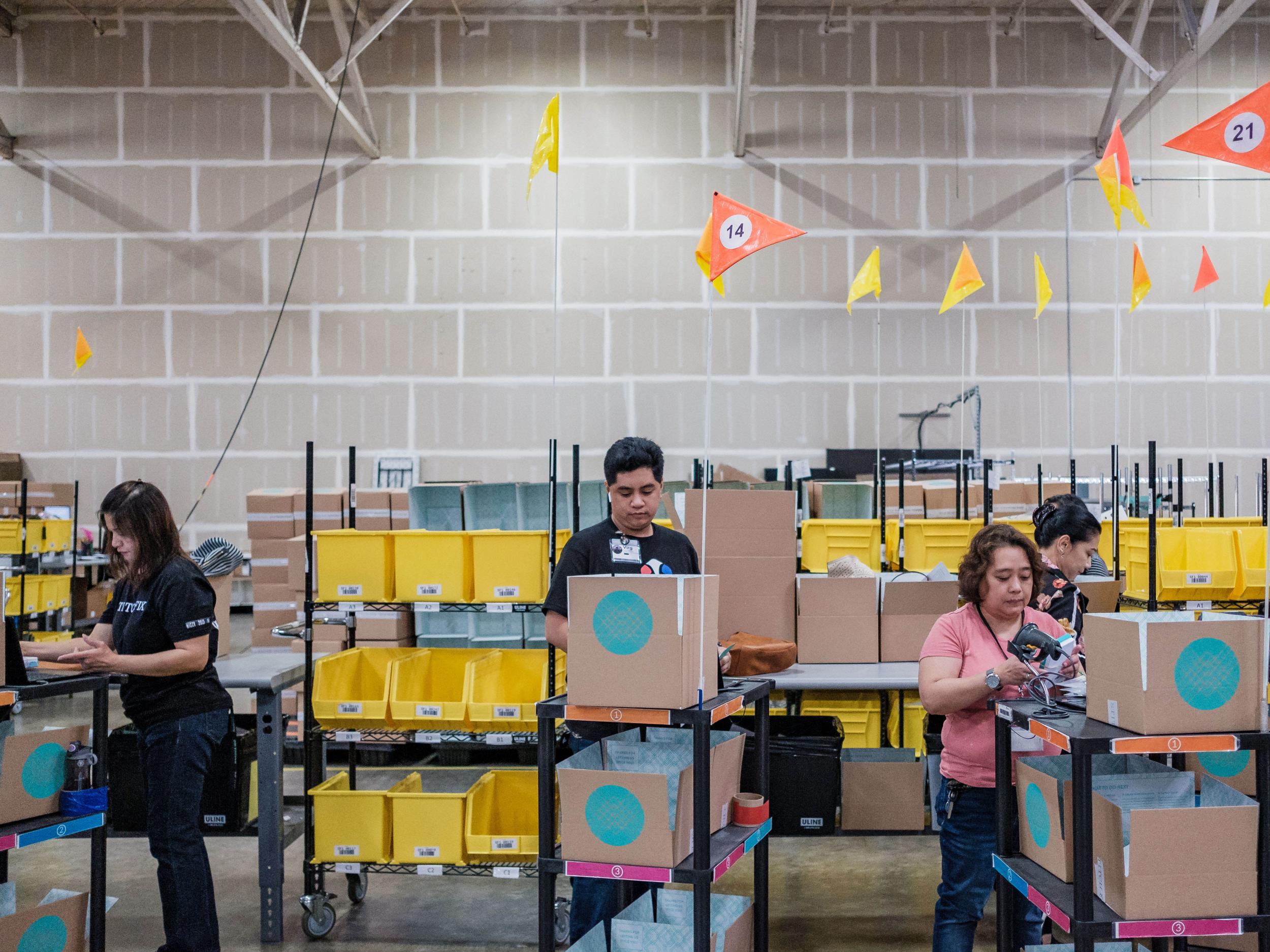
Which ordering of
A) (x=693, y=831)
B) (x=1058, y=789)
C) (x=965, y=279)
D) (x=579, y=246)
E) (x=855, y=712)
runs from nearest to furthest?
(x=1058, y=789), (x=693, y=831), (x=855, y=712), (x=965, y=279), (x=579, y=246)

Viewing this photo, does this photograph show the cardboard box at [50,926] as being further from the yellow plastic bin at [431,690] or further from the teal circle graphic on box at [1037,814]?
the teal circle graphic on box at [1037,814]

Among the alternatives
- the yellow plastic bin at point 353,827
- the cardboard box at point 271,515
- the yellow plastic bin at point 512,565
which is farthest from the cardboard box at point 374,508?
the yellow plastic bin at point 353,827

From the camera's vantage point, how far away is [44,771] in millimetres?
2748

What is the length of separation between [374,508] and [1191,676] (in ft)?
21.1

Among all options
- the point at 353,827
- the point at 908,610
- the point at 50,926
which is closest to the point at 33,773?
the point at 50,926

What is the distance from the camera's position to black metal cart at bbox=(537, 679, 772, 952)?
8.24 feet

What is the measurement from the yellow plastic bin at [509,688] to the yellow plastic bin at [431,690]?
0.04 m

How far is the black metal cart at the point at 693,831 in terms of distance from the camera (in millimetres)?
2512

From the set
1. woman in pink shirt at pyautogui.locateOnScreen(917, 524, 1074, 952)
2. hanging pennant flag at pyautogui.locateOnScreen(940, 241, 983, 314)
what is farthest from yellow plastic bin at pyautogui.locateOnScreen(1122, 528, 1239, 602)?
woman in pink shirt at pyautogui.locateOnScreen(917, 524, 1074, 952)

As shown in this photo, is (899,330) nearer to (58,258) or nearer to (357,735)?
(357,735)

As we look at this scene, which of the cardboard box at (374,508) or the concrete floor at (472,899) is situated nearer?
Answer: the concrete floor at (472,899)

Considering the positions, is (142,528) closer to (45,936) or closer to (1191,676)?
(45,936)

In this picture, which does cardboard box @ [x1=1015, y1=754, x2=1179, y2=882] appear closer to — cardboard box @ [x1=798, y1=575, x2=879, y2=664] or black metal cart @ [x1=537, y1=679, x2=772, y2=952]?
black metal cart @ [x1=537, y1=679, x2=772, y2=952]

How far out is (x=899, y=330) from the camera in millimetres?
10180
